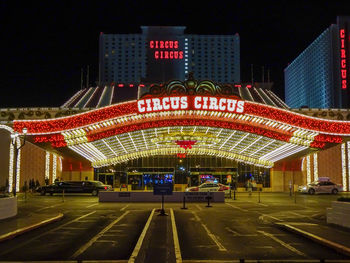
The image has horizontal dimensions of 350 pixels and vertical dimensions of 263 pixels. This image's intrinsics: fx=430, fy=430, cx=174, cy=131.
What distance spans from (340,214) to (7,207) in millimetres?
15152

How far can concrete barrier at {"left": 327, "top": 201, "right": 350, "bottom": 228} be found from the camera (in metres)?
17.4

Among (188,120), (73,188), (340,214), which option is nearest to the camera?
(340,214)

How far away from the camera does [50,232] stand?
56.0 ft

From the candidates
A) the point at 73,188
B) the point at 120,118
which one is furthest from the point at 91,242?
the point at 73,188

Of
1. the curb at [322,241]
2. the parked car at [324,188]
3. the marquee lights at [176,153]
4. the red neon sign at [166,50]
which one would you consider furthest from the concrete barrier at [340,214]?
the red neon sign at [166,50]

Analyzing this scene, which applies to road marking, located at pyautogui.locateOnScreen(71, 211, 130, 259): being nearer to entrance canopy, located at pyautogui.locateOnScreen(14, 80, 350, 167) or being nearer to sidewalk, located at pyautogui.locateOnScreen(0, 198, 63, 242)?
sidewalk, located at pyautogui.locateOnScreen(0, 198, 63, 242)

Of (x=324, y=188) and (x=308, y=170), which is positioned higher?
(x=308, y=170)

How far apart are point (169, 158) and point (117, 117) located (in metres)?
26.8

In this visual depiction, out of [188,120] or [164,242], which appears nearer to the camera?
[164,242]

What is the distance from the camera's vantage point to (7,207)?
20.6 meters

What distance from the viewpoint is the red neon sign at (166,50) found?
96.1 m

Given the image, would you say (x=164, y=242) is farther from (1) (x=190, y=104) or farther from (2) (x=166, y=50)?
(2) (x=166, y=50)

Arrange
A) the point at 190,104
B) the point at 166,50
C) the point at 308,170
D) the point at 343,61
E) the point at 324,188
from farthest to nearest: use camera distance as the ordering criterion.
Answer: the point at 166,50 < the point at 343,61 < the point at 308,170 < the point at 324,188 < the point at 190,104

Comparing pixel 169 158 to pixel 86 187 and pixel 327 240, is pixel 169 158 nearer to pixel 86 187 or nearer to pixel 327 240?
pixel 86 187
